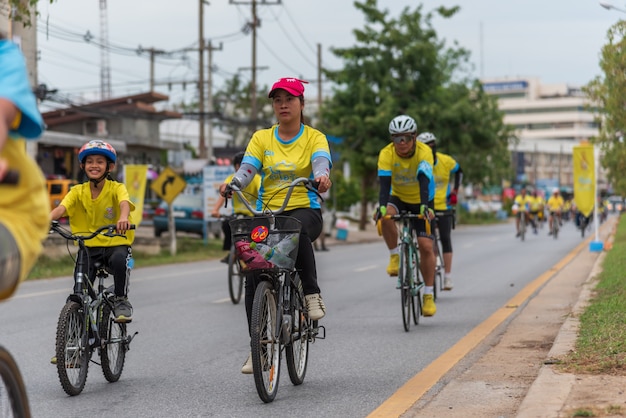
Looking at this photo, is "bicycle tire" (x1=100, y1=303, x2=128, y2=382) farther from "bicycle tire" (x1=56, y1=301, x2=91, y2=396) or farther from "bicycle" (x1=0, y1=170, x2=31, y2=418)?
"bicycle" (x1=0, y1=170, x2=31, y2=418)

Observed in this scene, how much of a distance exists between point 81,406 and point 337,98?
4591 centimetres

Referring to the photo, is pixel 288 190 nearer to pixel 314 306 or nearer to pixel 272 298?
pixel 272 298

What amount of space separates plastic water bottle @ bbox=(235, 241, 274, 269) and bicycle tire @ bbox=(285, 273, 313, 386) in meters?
0.51

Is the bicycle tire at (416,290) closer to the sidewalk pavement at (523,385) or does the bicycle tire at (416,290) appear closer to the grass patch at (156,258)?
the sidewalk pavement at (523,385)

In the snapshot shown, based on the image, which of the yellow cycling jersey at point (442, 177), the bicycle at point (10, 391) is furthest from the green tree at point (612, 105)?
the bicycle at point (10, 391)

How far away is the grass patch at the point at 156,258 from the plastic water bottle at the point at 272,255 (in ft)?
46.1

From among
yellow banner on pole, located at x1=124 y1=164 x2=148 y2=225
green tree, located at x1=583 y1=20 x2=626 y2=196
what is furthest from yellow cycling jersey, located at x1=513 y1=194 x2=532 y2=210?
yellow banner on pole, located at x1=124 y1=164 x2=148 y2=225

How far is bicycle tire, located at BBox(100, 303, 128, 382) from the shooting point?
783cm

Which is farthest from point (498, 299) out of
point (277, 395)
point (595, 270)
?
point (277, 395)

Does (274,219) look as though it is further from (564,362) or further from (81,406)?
(564,362)

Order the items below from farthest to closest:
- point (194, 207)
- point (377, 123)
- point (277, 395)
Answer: point (377, 123), point (194, 207), point (277, 395)

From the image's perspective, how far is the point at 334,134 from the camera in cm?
5222

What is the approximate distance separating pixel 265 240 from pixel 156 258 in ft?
69.4

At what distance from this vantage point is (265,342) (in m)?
6.93
